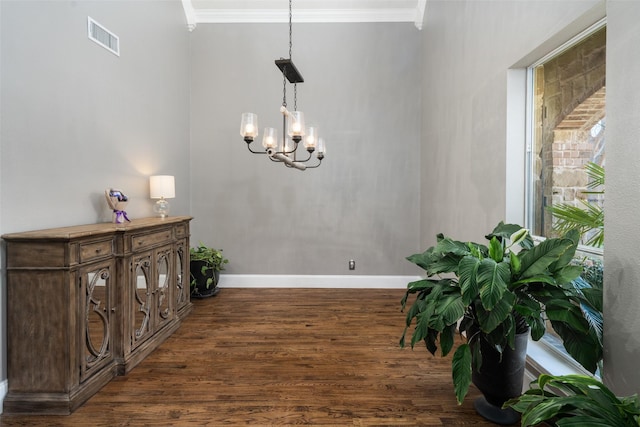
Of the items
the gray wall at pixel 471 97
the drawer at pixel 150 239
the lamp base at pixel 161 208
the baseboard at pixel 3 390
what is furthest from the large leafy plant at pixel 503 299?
the lamp base at pixel 161 208

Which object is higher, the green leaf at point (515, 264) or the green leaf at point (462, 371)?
the green leaf at point (515, 264)

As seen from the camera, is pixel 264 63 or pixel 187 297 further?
pixel 264 63

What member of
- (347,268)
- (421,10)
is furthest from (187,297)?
(421,10)

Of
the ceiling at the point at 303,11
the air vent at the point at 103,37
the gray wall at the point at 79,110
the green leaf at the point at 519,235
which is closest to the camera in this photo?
the green leaf at the point at 519,235

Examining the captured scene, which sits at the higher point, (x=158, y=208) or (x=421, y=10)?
(x=421, y=10)

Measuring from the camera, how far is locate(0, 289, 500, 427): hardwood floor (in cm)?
209

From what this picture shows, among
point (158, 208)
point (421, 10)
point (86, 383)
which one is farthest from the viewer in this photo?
point (421, 10)

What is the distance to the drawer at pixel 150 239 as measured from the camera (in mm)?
2784

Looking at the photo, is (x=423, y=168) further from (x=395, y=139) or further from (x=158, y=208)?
(x=158, y=208)

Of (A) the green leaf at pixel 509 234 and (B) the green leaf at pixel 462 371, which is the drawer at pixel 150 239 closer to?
(B) the green leaf at pixel 462 371

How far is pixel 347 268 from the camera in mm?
5035

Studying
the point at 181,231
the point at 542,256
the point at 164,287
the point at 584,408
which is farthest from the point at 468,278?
the point at 181,231

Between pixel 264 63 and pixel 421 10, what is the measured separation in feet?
7.34

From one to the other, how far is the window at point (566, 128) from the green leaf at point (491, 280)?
0.66 m
